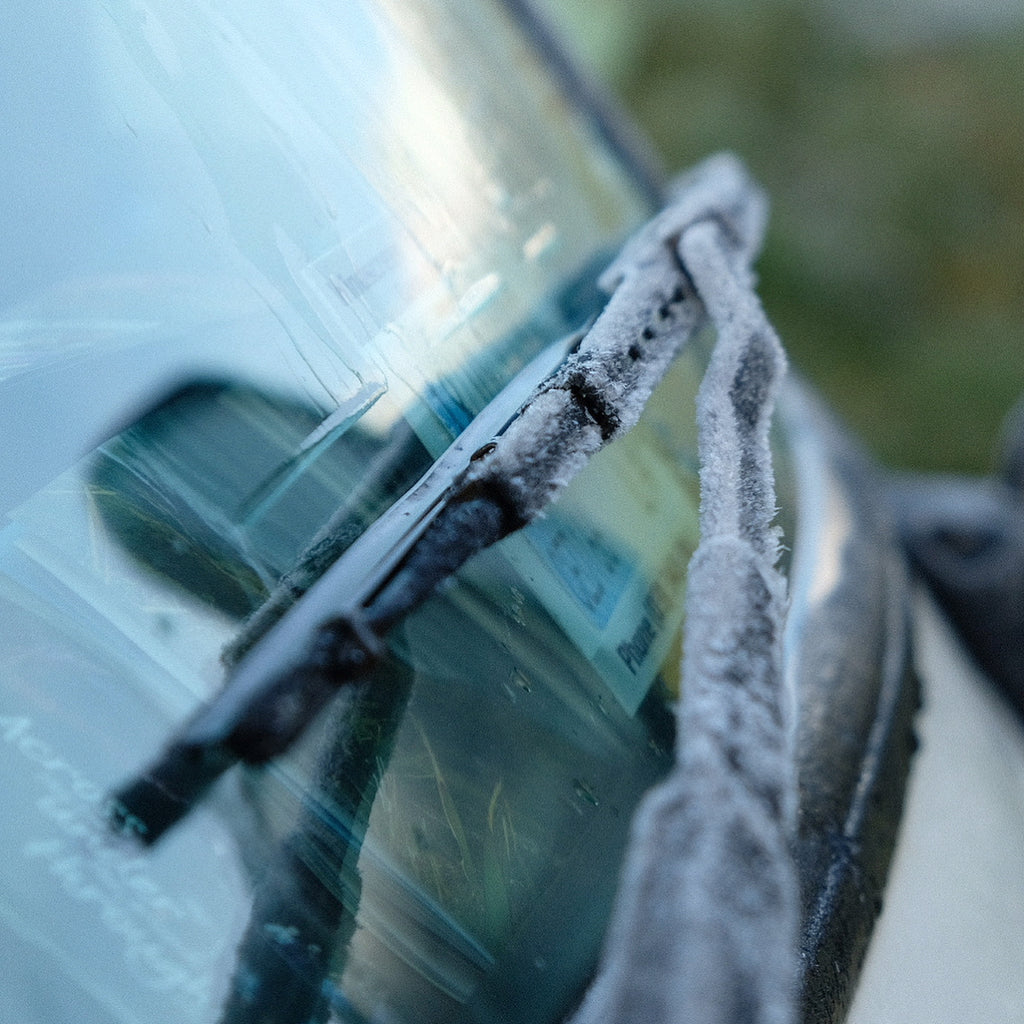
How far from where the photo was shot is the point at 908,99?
4293mm

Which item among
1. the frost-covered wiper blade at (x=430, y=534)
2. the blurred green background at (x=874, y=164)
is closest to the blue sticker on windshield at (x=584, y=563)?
the frost-covered wiper blade at (x=430, y=534)

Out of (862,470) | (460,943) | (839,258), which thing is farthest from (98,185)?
(839,258)

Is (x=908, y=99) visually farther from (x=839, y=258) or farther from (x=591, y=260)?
(x=591, y=260)

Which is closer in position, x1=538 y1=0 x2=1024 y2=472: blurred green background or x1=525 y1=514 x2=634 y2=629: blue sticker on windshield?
x1=525 y1=514 x2=634 y2=629: blue sticker on windshield

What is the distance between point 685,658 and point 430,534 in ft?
0.69

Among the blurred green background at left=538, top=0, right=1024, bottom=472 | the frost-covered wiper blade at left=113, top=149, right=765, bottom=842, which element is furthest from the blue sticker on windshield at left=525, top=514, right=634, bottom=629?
the blurred green background at left=538, top=0, right=1024, bottom=472

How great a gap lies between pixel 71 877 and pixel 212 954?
11cm

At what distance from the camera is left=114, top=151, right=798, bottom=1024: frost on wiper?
0.55 metres

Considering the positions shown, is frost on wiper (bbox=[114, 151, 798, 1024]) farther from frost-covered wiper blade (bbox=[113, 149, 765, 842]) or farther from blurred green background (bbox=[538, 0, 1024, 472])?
blurred green background (bbox=[538, 0, 1024, 472])

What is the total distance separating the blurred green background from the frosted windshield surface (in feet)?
9.85

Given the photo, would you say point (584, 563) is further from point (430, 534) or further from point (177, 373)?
point (177, 373)

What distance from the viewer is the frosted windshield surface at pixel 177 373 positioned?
0.63m

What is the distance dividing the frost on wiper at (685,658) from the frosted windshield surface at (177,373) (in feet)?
0.17

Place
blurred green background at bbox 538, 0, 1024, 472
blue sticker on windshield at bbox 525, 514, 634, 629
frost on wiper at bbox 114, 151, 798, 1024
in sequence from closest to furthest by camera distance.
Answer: frost on wiper at bbox 114, 151, 798, 1024 → blue sticker on windshield at bbox 525, 514, 634, 629 → blurred green background at bbox 538, 0, 1024, 472
